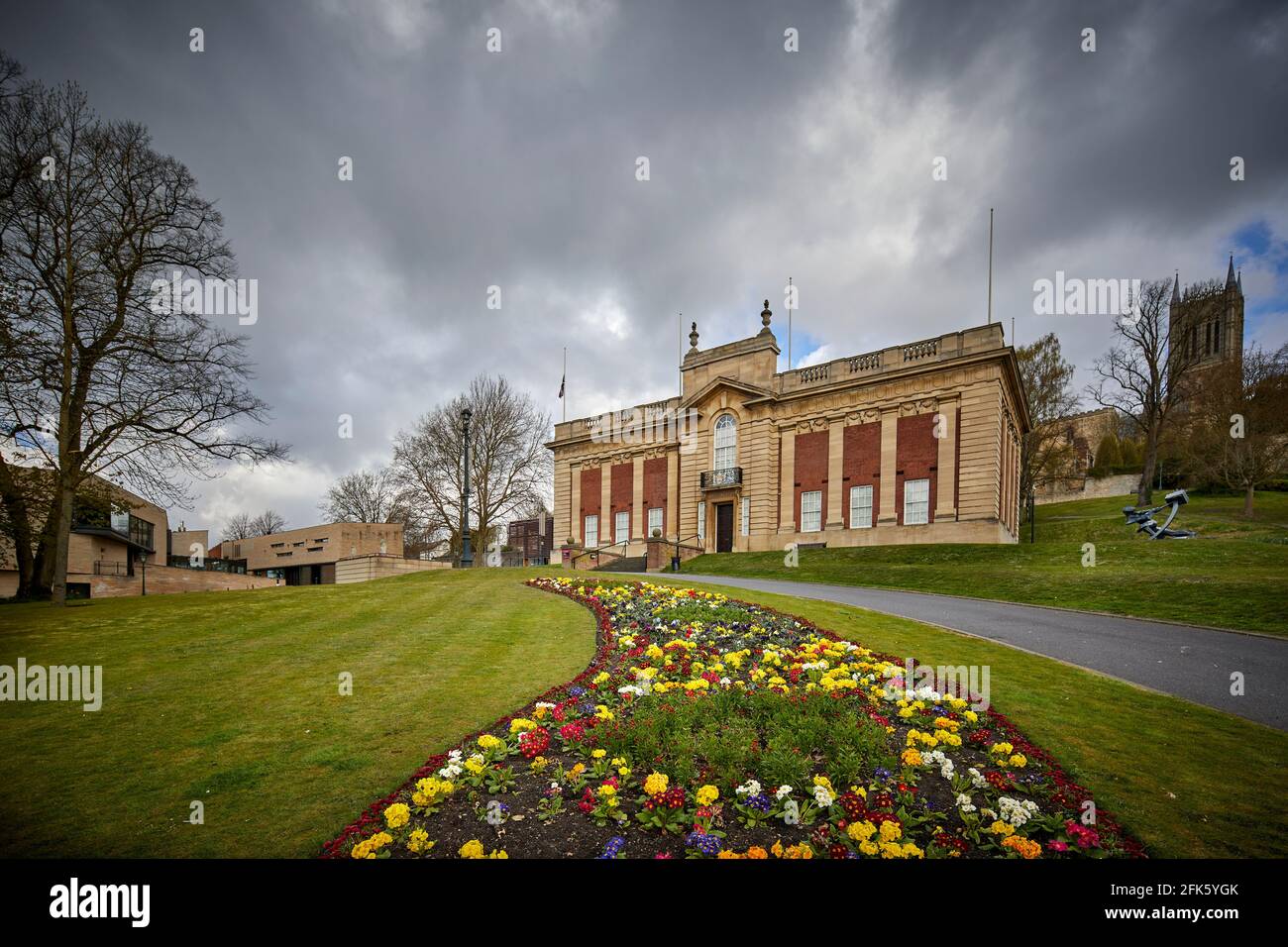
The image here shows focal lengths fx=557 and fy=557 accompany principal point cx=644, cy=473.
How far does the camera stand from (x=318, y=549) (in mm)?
59531

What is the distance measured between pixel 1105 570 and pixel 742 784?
70.5 ft

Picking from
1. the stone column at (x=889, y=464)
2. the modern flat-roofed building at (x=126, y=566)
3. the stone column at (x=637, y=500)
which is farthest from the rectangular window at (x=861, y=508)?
the modern flat-roofed building at (x=126, y=566)

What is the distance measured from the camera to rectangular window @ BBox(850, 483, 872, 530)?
3144 centimetres

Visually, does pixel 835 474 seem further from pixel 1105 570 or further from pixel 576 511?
pixel 576 511

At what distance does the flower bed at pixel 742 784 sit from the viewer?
13.1 ft

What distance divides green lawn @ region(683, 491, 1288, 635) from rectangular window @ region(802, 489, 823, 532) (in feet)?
8.33

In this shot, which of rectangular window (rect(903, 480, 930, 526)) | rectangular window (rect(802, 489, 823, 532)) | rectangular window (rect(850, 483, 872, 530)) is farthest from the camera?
rectangular window (rect(802, 489, 823, 532))

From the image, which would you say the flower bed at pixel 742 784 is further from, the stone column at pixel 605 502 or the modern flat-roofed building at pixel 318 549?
the modern flat-roofed building at pixel 318 549

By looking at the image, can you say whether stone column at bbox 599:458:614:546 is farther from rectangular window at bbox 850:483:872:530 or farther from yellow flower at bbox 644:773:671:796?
yellow flower at bbox 644:773:671:796

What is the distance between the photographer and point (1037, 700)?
7.09 meters

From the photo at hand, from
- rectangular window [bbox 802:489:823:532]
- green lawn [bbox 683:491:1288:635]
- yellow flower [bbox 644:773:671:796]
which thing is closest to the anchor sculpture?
green lawn [bbox 683:491:1288:635]

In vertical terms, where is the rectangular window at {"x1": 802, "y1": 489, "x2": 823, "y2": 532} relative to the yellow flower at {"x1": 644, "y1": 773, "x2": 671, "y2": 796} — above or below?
above
